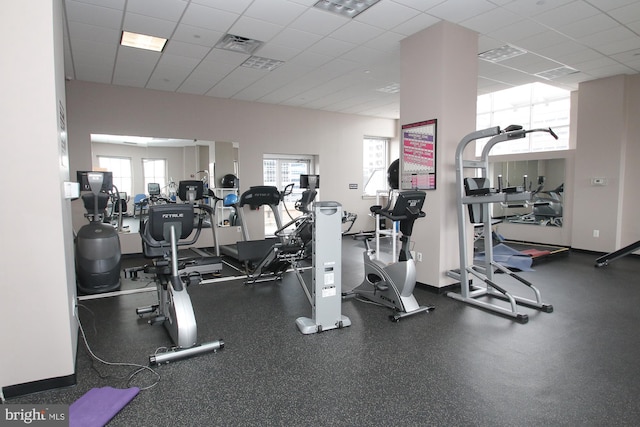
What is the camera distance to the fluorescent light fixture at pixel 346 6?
152 inches

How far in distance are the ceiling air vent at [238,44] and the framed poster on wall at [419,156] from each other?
2.36 metres

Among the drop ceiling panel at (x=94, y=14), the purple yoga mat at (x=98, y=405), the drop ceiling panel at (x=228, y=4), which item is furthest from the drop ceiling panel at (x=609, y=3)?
the purple yoga mat at (x=98, y=405)

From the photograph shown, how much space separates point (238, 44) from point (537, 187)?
672 centimetres

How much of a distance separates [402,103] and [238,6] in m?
2.37

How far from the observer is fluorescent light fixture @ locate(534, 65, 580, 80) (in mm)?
6148

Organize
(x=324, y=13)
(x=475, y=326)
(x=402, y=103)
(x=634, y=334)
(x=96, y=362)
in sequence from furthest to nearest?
(x=402, y=103)
(x=324, y=13)
(x=475, y=326)
(x=634, y=334)
(x=96, y=362)

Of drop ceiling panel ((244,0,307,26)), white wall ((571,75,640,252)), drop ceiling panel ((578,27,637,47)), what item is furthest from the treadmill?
white wall ((571,75,640,252))

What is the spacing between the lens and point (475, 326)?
3.50 m

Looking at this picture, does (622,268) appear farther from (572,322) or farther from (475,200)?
(475,200)

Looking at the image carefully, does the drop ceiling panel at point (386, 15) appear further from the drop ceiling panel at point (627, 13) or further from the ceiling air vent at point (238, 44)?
the drop ceiling panel at point (627, 13)

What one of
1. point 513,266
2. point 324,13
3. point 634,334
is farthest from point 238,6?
point 513,266

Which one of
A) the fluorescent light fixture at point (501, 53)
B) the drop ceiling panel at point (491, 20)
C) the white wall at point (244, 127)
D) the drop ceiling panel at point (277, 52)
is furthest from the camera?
the white wall at point (244, 127)

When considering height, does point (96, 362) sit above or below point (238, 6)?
below

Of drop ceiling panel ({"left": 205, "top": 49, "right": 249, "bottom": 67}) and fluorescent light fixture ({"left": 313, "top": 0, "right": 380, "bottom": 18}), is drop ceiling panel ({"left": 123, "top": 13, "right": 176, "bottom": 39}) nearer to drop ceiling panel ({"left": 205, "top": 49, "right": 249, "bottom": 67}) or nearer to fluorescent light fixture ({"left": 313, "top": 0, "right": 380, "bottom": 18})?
drop ceiling panel ({"left": 205, "top": 49, "right": 249, "bottom": 67})
